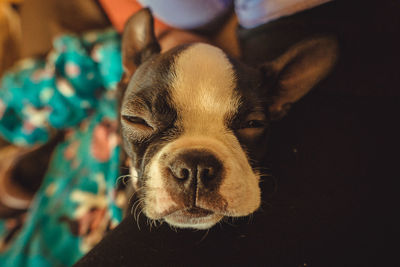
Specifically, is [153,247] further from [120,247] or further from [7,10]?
[7,10]

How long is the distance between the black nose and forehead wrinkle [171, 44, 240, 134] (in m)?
0.13

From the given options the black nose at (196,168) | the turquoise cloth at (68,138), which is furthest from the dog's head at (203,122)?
the turquoise cloth at (68,138)

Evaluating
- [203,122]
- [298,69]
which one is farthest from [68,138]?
[298,69]

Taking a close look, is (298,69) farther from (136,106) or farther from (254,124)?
(136,106)

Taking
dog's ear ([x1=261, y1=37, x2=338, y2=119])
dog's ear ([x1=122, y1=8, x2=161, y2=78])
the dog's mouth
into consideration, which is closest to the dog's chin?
the dog's mouth

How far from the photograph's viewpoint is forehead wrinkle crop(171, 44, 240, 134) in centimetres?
76

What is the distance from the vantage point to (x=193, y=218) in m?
0.69

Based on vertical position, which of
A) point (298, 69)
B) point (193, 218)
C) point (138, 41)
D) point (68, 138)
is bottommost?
point (68, 138)

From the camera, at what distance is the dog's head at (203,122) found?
666 mm

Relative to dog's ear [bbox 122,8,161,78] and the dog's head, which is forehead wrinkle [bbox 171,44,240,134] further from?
dog's ear [bbox 122,8,161,78]

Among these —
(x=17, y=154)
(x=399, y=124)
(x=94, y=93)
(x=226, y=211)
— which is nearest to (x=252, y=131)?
(x=226, y=211)

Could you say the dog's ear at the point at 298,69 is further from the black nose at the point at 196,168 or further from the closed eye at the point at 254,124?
the black nose at the point at 196,168

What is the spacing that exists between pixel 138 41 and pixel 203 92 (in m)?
0.44

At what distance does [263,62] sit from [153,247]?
2.41 ft
